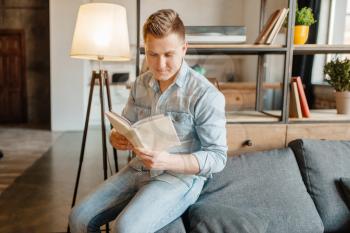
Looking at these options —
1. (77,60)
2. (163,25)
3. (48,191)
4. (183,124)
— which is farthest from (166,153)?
(77,60)

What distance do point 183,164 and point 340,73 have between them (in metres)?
1.39

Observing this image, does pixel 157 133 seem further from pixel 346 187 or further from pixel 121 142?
pixel 346 187

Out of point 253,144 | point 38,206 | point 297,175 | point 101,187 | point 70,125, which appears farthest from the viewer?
point 70,125

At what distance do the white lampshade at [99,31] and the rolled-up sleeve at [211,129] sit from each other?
3.00 ft

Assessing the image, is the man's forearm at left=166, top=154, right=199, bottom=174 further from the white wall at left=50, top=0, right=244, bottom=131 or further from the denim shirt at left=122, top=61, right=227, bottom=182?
the white wall at left=50, top=0, right=244, bottom=131

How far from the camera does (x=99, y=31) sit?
204cm

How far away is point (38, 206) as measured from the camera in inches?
115

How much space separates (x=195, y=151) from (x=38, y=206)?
2.04 metres

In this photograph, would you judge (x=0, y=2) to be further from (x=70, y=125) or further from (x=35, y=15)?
(x=70, y=125)

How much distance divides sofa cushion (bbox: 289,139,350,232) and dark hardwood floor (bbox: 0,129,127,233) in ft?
5.87

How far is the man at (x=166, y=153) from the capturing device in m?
1.32

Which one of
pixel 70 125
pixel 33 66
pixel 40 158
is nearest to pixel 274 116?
pixel 40 158

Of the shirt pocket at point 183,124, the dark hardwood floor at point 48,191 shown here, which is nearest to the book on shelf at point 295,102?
the shirt pocket at point 183,124

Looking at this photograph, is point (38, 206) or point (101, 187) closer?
point (101, 187)
